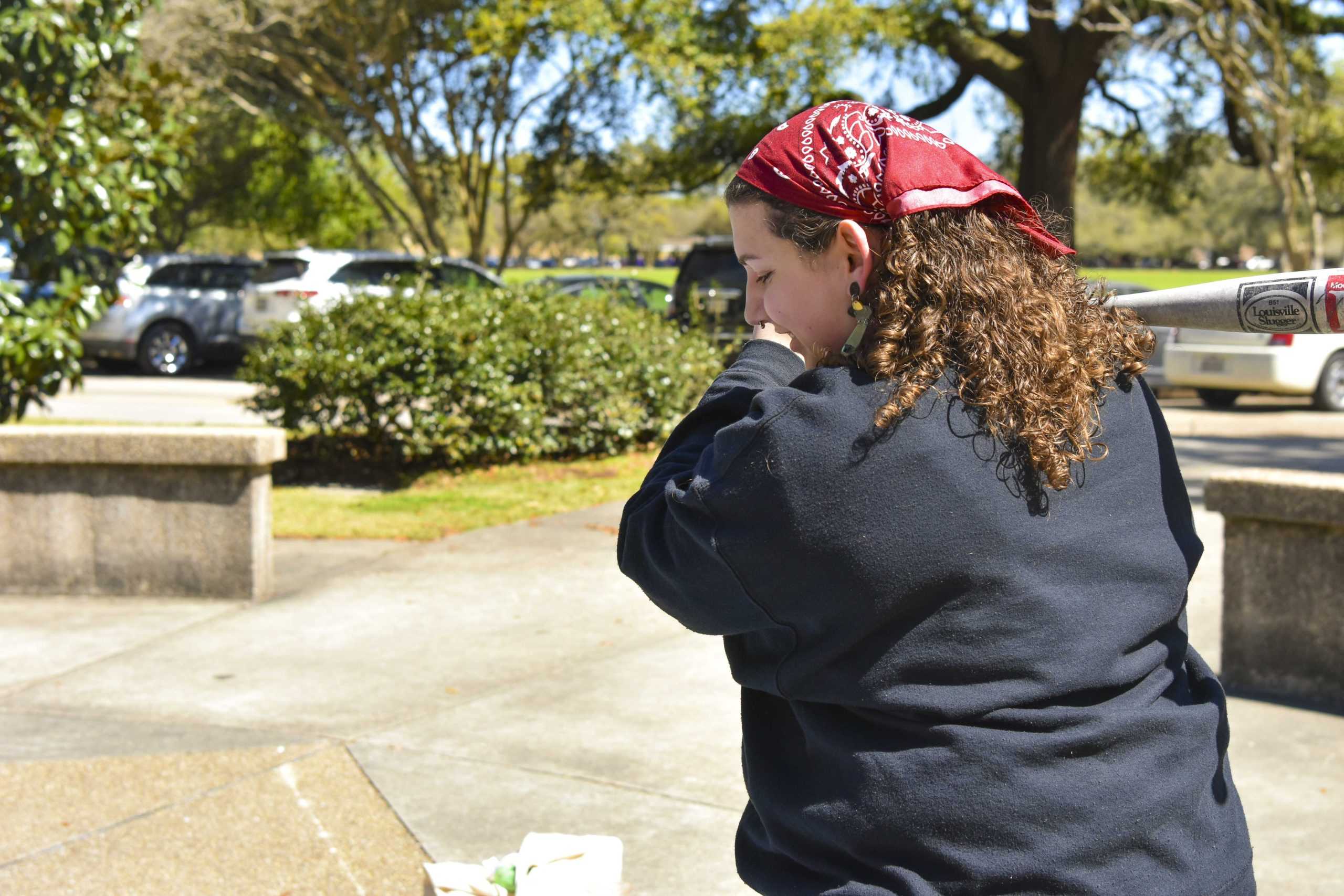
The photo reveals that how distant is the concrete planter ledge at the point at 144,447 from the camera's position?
5828 mm

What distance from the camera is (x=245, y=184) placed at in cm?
4081

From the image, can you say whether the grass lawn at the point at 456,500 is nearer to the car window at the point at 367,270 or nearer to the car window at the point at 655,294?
the car window at the point at 655,294

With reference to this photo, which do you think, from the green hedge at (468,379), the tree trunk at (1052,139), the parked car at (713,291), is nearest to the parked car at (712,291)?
the parked car at (713,291)

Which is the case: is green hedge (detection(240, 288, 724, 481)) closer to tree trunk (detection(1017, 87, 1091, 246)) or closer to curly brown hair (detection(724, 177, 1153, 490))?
curly brown hair (detection(724, 177, 1153, 490))

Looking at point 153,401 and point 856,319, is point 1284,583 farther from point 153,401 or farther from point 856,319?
point 153,401

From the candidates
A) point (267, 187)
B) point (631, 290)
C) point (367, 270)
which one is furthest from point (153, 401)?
point (267, 187)

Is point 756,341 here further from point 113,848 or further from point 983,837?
point 113,848

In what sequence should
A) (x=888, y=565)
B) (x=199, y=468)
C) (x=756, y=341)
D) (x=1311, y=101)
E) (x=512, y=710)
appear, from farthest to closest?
(x=1311, y=101)
(x=199, y=468)
(x=512, y=710)
(x=756, y=341)
(x=888, y=565)

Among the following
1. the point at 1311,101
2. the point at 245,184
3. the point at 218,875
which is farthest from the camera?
the point at 245,184

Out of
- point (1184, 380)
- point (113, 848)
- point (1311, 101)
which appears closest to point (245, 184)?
point (1311, 101)

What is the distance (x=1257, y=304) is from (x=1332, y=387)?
46.1 ft

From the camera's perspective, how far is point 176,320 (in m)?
19.8

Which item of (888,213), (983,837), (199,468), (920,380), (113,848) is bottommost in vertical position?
(113,848)

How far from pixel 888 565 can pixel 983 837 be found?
30cm
